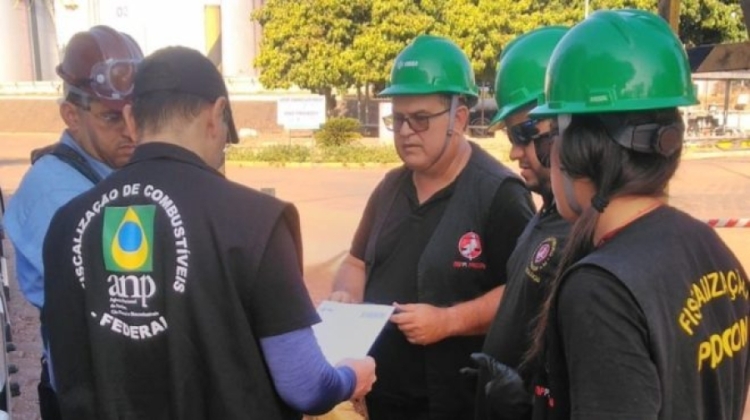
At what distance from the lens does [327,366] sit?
5.87 ft

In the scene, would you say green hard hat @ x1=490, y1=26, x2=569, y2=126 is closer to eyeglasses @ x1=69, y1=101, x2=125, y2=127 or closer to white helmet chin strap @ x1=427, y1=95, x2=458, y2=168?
white helmet chin strap @ x1=427, y1=95, x2=458, y2=168

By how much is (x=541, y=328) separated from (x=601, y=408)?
268 mm

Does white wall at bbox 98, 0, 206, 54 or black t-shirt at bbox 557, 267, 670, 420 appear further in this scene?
white wall at bbox 98, 0, 206, 54

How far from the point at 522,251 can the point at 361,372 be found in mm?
574

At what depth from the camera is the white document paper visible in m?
2.14

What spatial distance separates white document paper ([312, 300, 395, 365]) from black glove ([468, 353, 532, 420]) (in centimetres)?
40

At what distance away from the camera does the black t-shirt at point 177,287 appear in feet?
5.31

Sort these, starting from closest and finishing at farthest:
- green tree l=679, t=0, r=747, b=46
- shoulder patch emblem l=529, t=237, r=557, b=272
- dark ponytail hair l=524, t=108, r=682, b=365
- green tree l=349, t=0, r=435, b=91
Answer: dark ponytail hair l=524, t=108, r=682, b=365
shoulder patch emblem l=529, t=237, r=557, b=272
green tree l=349, t=0, r=435, b=91
green tree l=679, t=0, r=747, b=46

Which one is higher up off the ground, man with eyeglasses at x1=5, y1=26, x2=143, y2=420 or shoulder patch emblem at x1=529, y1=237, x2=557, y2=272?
man with eyeglasses at x1=5, y1=26, x2=143, y2=420

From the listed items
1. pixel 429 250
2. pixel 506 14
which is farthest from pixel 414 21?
pixel 429 250

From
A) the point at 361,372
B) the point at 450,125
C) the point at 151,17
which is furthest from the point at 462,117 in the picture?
the point at 151,17

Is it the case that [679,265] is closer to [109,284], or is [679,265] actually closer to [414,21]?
[109,284]

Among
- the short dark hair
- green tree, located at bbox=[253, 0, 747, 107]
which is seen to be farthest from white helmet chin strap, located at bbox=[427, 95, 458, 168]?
green tree, located at bbox=[253, 0, 747, 107]

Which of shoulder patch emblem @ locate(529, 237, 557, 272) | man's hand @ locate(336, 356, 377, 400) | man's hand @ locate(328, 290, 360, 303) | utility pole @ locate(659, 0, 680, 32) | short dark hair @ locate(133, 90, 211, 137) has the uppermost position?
utility pole @ locate(659, 0, 680, 32)
